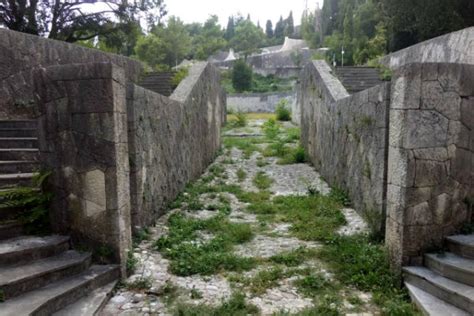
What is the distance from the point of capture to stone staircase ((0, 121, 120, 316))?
2.82 metres

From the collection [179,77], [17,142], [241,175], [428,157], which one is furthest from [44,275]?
[179,77]

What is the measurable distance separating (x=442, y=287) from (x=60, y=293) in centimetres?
315

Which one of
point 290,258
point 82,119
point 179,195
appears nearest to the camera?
point 82,119

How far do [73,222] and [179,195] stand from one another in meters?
3.22

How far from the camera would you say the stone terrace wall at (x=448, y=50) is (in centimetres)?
674

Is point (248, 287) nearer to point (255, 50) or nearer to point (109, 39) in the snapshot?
point (109, 39)

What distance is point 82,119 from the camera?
3.58 metres

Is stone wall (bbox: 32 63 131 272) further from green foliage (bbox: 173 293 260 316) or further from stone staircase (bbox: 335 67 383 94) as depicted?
stone staircase (bbox: 335 67 383 94)

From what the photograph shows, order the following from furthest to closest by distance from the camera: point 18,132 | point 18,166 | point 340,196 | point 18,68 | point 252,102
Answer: point 252,102, point 340,196, point 18,68, point 18,132, point 18,166

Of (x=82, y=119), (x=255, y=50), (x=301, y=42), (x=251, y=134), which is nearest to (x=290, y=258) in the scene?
(x=82, y=119)

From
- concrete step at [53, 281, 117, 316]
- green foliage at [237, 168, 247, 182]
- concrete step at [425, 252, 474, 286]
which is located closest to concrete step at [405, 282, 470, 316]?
concrete step at [425, 252, 474, 286]

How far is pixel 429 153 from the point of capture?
3.52 metres

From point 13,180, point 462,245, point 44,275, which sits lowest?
point 44,275

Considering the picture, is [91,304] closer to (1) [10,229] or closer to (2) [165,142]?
(1) [10,229]
